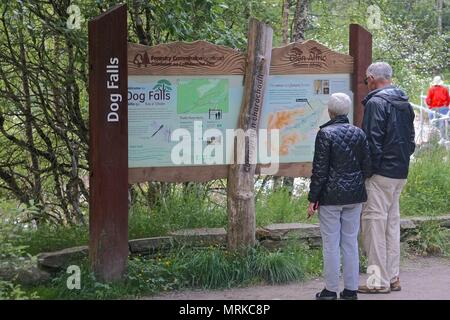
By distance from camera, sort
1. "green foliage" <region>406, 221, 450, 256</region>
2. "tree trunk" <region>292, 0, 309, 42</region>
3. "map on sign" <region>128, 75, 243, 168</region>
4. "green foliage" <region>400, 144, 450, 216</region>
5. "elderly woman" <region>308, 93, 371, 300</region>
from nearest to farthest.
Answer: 1. "elderly woman" <region>308, 93, 371, 300</region>
2. "map on sign" <region>128, 75, 243, 168</region>
3. "green foliage" <region>406, 221, 450, 256</region>
4. "green foliage" <region>400, 144, 450, 216</region>
5. "tree trunk" <region>292, 0, 309, 42</region>

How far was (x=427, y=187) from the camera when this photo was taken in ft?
30.7

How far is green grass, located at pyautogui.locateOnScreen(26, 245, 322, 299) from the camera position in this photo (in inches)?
247

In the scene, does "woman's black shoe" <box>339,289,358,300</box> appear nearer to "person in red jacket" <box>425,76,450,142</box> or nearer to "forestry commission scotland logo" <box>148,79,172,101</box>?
"forestry commission scotland logo" <box>148,79,172,101</box>

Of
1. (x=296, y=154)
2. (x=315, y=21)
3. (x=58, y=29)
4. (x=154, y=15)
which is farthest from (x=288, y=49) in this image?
(x=315, y=21)

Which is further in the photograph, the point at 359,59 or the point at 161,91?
the point at 359,59

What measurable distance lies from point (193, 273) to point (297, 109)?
2012 millimetres

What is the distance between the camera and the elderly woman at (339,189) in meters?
5.90

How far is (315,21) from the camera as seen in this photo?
486 inches

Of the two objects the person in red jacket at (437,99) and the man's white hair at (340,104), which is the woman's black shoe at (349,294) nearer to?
the man's white hair at (340,104)

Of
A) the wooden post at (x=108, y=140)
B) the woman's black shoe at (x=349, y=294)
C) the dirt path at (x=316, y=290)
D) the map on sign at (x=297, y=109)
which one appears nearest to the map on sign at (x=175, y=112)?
the wooden post at (x=108, y=140)

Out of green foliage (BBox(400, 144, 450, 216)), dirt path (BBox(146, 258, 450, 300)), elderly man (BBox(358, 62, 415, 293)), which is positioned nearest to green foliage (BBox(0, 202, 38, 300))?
dirt path (BBox(146, 258, 450, 300))

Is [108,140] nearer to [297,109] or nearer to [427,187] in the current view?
[297,109]

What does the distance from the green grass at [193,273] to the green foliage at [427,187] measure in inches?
88.1

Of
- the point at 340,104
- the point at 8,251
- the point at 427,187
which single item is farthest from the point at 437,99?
the point at 8,251
